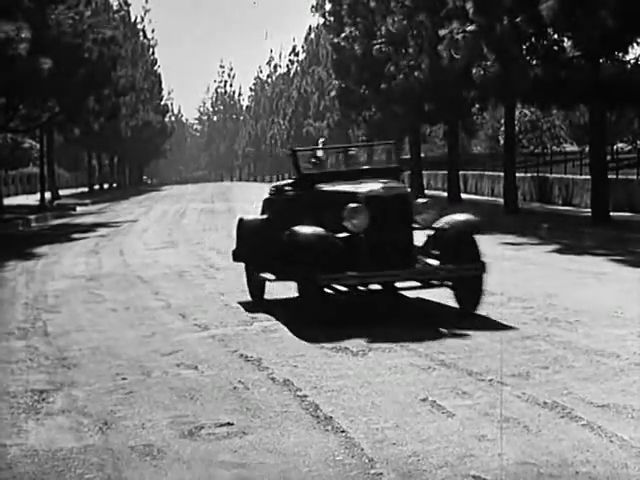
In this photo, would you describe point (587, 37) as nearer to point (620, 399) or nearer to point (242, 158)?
point (620, 399)

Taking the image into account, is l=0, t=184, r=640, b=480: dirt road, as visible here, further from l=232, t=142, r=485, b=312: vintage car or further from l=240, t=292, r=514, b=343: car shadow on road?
l=232, t=142, r=485, b=312: vintage car

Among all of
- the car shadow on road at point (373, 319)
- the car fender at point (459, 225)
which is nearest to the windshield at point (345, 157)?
the car shadow on road at point (373, 319)

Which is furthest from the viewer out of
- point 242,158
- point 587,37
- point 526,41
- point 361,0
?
point 242,158

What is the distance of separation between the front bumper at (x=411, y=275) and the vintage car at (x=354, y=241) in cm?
1

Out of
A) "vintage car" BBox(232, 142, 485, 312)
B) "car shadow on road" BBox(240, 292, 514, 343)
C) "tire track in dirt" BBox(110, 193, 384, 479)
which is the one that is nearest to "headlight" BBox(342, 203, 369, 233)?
"vintage car" BBox(232, 142, 485, 312)

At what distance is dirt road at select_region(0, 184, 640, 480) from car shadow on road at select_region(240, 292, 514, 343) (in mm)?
42

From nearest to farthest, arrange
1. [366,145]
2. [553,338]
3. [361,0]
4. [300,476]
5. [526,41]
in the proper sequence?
1. [300,476]
2. [553,338]
3. [366,145]
4. [526,41]
5. [361,0]

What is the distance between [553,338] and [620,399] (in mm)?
2931

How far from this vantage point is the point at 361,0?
55.4 m

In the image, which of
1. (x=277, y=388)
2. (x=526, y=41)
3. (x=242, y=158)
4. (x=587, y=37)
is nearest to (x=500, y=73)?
(x=526, y=41)

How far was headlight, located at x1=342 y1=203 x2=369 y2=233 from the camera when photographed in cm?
1351

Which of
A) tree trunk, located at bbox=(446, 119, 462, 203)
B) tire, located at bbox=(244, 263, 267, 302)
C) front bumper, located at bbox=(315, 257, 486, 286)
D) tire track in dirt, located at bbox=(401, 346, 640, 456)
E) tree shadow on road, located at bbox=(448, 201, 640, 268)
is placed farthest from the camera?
tree trunk, located at bbox=(446, 119, 462, 203)

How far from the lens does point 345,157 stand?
15719mm

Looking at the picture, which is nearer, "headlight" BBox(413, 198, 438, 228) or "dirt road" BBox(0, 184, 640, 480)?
"dirt road" BBox(0, 184, 640, 480)
